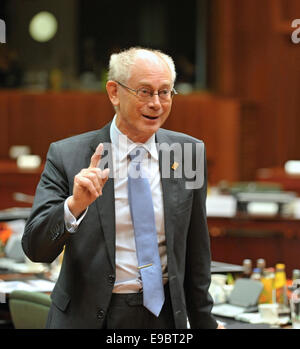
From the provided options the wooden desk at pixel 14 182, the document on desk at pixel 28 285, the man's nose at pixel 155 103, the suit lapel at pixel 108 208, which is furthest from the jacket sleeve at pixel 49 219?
the wooden desk at pixel 14 182

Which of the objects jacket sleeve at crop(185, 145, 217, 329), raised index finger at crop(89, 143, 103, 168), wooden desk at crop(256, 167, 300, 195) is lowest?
wooden desk at crop(256, 167, 300, 195)

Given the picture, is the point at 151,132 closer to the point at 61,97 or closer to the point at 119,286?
the point at 119,286

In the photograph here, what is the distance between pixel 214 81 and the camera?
11367mm

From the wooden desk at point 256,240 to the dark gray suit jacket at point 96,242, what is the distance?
4.04 meters

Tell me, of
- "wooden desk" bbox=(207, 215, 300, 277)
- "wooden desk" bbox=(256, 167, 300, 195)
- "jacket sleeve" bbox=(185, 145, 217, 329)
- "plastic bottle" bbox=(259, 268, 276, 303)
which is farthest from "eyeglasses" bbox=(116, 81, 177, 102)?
"wooden desk" bbox=(256, 167, 300, 195)

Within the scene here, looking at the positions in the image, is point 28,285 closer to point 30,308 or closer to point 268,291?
point 30,308

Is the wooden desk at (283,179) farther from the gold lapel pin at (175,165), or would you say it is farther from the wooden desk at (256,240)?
the gold lapel pin at (175,165)

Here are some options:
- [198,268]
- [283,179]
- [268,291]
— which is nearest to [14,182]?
[283,179]

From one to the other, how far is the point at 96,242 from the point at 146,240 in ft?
0.49

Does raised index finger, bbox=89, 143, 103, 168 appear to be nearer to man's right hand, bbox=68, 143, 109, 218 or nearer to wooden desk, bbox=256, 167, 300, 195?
A: man's right hand, bbox=68, 143, 109, 218

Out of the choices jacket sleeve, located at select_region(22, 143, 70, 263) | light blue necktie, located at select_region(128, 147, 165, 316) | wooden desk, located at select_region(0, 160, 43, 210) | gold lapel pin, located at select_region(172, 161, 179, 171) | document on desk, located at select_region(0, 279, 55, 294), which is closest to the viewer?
jacket sleeve, located at select_region(22, 143, 70, 263)

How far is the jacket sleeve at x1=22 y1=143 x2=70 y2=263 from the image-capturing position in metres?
2.02

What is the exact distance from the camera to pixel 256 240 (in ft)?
21.1

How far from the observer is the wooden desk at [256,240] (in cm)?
636
